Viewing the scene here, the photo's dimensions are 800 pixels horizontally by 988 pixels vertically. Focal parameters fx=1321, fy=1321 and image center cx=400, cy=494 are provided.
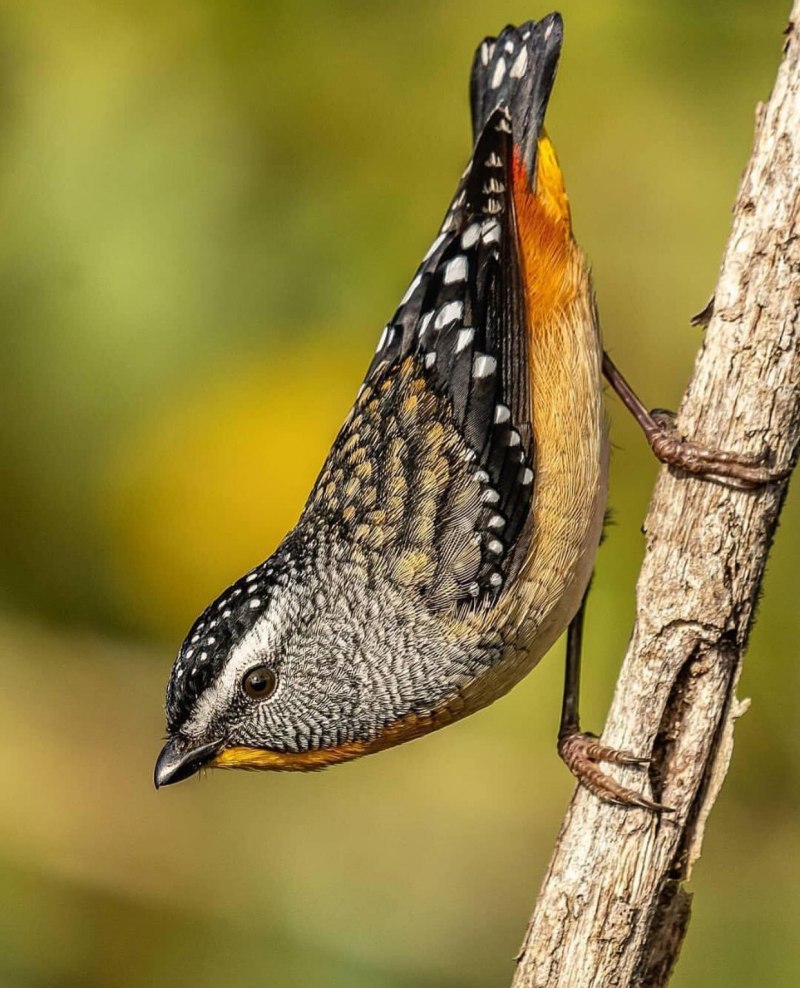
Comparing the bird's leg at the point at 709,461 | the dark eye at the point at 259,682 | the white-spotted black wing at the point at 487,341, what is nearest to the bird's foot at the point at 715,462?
→ the bird's leg at the point at 709,461

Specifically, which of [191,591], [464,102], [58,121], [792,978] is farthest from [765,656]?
[58,121]

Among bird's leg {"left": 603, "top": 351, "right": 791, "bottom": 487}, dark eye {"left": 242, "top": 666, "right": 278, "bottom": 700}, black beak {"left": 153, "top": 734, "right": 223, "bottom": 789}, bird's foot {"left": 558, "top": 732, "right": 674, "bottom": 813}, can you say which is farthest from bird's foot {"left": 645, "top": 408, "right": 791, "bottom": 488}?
black beak {"left": 153, "top": 734, "right": 223, "bottom": 789}

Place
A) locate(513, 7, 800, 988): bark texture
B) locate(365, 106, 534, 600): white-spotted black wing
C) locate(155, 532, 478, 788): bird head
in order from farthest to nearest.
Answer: locate(365, 106, 534, 600): white-spotted black wing < locate(155, 532, 478, 788): bird head < locate(513, 7, 800, 988): bark texture

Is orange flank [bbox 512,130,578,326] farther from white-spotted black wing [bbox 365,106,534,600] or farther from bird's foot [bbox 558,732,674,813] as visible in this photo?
bird's foot [bbox 558,732,674,813]

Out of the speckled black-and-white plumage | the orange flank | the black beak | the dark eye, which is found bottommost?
the black beak

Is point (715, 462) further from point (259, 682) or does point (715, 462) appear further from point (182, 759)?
point (182, 759)

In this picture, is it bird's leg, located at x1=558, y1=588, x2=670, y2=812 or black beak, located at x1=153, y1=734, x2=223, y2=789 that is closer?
bird's leg, located at x1=558, y1=588, x2=670, y2=812

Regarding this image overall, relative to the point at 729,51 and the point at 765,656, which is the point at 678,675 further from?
the point at 729,51

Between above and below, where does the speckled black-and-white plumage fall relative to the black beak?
above
